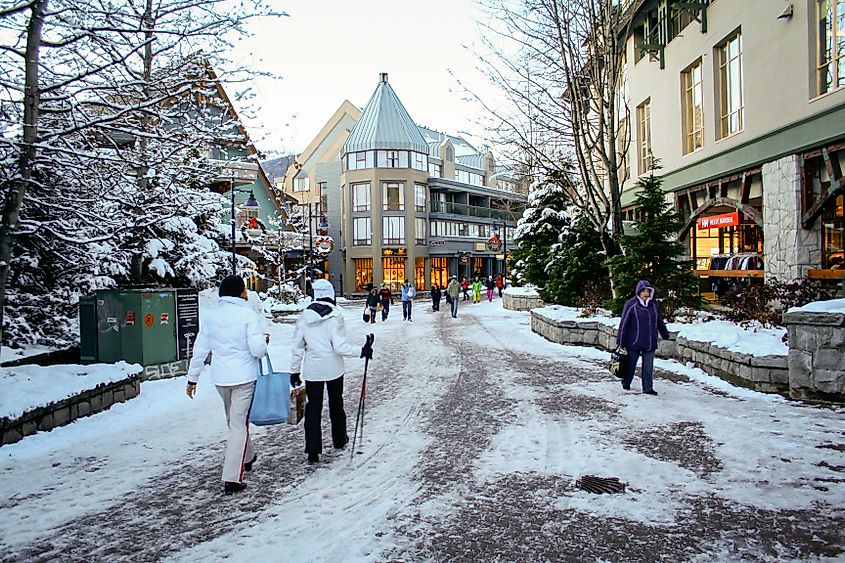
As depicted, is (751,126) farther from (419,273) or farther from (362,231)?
(419,273)

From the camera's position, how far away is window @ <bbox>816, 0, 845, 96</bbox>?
12.5 m

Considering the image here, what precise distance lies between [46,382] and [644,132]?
22.7 meters

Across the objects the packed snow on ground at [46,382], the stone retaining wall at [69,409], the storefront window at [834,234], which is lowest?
the stone retaining wall at [69,409]

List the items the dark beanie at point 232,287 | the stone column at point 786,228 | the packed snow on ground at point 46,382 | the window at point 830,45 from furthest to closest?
the stone column at point 786,228
the window at point 830,45
the packed snow on ground at point 46,382
the dark beanie at point 232,287

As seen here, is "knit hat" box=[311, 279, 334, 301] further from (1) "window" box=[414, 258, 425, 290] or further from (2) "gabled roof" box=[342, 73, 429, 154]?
(1) "window" box=[414, 258, 425, 290]

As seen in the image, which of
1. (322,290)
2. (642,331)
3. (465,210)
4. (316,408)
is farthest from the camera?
(465,210)

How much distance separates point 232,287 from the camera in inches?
225

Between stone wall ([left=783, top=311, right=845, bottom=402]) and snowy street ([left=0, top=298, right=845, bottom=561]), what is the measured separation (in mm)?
396

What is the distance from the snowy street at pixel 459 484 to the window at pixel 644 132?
16683 millimetres

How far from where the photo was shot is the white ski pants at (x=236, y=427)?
5.38 m

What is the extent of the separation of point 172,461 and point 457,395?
174 inches

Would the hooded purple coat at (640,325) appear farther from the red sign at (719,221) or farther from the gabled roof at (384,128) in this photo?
the gabled roof at (384,128)

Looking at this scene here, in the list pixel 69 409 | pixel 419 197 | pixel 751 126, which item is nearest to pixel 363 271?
pixel 419 197

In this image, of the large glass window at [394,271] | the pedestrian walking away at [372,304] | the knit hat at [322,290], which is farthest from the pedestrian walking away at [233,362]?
the large glass window at [394,271]
